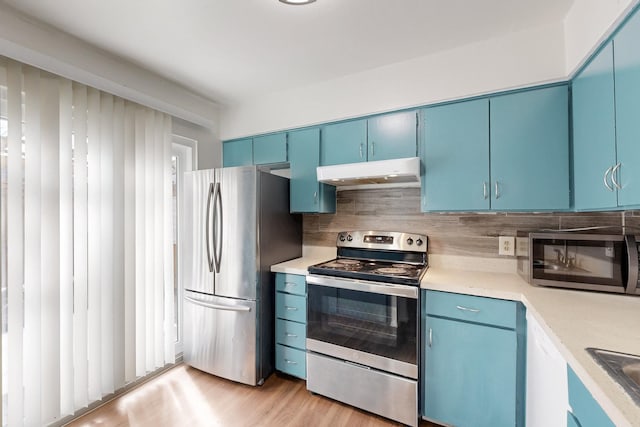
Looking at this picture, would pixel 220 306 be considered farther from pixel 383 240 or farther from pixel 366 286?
pixel 383 240

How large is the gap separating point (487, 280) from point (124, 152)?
269 centimetres

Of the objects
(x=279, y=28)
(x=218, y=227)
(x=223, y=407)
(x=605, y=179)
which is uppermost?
(x=279, y=28)

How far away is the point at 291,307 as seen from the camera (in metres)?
2.21

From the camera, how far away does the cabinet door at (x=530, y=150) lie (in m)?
1.62

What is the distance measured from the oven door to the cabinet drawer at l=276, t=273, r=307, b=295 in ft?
0.39

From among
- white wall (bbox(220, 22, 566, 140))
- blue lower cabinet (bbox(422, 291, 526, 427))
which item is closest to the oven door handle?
blue lower cabinet (bbox(422, 291, 526, 427))

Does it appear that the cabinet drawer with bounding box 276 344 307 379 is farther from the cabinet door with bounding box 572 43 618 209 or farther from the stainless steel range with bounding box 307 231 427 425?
the cabinet door with bounding box 572 43 618 209

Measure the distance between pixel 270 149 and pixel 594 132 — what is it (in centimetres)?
221

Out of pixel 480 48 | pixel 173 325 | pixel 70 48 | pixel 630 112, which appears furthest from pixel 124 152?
pixel 630 112

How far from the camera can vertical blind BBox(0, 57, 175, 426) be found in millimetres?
1541

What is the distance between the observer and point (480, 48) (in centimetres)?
179

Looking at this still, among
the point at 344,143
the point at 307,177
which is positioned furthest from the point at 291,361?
the point at 344,143

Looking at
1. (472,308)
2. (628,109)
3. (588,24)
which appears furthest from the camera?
(472,308)

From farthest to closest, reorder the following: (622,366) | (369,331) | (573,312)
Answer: (369,331), (573,312), (622,366)
